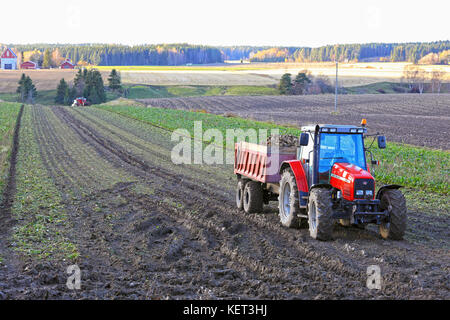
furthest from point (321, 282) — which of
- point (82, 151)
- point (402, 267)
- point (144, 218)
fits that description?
point (82, 151)

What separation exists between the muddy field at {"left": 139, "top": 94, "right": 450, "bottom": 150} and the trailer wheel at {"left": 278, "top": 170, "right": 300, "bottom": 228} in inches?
837

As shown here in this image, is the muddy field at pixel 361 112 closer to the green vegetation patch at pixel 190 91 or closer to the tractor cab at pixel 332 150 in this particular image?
the green vegetation patch at pixel 190 91

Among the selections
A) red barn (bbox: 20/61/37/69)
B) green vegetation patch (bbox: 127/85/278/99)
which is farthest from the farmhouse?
green vegetation patch (bbox: 127/85/278/99)

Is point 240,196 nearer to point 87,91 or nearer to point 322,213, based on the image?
point 322,213

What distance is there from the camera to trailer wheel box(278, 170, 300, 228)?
1177 cm

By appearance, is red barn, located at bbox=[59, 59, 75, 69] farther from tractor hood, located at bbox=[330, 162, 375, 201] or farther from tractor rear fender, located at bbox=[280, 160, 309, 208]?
tractor hood, located at bbox=[330, 162, 375, 201]

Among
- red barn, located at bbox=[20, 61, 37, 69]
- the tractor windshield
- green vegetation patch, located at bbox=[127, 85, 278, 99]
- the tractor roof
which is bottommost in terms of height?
green vegetation patch, located at bbox=[127, 85, 278, 99]

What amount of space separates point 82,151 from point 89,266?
1970 centimetres

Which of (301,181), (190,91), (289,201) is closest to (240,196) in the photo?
(289,201)

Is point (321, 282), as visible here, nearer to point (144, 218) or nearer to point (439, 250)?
point (439, 250)

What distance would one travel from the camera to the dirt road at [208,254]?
8117mm

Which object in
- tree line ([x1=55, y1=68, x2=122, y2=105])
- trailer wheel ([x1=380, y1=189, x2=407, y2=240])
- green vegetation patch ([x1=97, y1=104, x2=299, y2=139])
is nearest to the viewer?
trailer wheel ([x1=380, y1=189, x2=407, y2=240])

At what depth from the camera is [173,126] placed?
136 ft

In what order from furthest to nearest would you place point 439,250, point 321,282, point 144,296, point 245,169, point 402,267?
point 245,169 < point 439,250 < point 402,267 < point 321,282 < point 144,296
